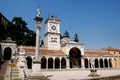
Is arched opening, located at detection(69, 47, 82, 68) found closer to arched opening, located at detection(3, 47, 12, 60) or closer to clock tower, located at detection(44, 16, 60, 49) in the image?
clock tower, located at detection(44, 16, 60, 49)

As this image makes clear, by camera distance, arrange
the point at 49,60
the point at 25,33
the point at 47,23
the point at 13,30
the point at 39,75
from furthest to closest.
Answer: the point at 25,33 → the point at 13,30 → the point at 47,23 → the point at 49,60 → the point at 39,75

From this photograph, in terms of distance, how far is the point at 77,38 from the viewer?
3804 inches

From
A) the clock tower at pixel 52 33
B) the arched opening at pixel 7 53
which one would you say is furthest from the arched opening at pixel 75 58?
the arched opening at pixel 7 53

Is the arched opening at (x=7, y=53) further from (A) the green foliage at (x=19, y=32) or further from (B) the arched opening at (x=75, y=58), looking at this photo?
(B) the arched opening at (x=75, y=58)

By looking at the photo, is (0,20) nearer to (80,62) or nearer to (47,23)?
(47,23)

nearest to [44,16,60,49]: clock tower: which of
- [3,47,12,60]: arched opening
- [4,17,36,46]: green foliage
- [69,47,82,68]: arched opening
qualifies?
[69,47,82,68]: arched opening

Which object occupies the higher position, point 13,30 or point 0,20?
point 0,20

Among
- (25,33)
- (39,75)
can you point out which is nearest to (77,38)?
(25,33)

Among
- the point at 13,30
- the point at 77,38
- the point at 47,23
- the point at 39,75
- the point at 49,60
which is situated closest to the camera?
the point at 39,75

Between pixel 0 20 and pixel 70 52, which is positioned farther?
pixel 0 20

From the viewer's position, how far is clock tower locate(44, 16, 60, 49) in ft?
168

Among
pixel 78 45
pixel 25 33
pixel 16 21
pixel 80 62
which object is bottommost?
pixel 80 62

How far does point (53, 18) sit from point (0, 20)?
19612 millimetres

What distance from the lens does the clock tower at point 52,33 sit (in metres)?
51.2
